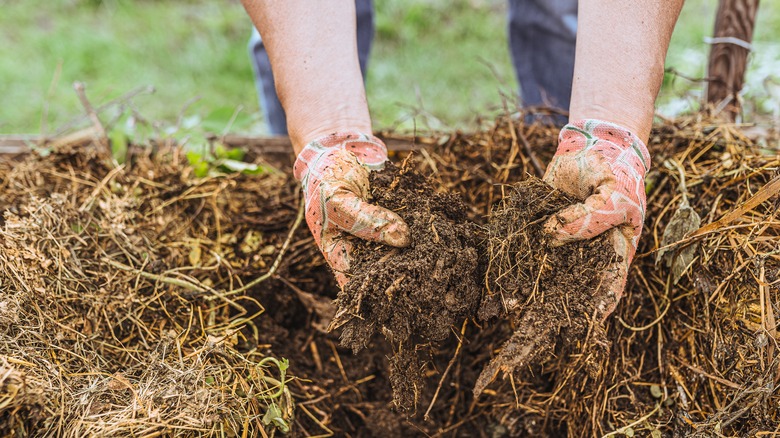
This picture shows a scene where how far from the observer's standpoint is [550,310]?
1.16m

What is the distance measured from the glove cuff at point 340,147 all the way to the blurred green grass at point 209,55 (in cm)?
196

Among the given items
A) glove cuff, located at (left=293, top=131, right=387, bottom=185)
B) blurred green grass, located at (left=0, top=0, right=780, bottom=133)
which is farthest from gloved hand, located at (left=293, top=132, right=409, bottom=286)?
blurred green grass, located at (left=0, top=0, right=780, bottom=133)

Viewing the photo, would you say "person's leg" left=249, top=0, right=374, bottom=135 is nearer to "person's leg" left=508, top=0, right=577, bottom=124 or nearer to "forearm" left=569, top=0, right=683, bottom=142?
"person's leg" left=508, top=0, right=577, bottom=124

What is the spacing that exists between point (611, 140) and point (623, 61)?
201 mm

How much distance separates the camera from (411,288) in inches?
46.1

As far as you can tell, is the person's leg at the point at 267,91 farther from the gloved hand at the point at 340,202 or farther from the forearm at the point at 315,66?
Result: the gloved hand at the point at 340,202

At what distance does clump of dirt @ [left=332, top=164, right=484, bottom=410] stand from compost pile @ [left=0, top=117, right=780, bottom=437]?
0.01 meters

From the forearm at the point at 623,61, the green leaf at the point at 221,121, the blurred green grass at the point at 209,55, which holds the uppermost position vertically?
the forearm at the point at 623,61

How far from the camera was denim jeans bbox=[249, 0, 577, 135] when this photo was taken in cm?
262

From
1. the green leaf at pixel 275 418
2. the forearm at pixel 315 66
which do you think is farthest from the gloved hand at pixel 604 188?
the green leaf at pixel 275 418

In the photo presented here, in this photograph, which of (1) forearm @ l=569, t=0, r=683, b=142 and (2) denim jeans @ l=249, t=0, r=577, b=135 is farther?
(2) denim jeans @ l=249, t=0, r=577, b=135

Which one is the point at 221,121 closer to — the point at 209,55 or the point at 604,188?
the point at 604,188

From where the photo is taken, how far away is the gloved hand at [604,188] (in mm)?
1184

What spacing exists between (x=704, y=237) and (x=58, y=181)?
1.89m
